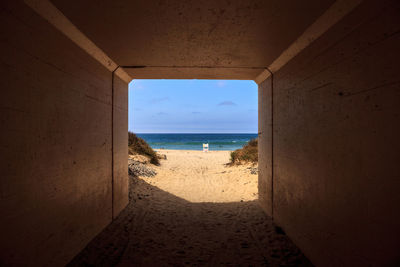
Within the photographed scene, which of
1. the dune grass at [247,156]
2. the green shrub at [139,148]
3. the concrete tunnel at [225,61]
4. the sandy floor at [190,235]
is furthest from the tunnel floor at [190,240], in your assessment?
the green shrub at [139,148]

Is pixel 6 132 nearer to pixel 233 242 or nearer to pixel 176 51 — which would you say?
pixel 176 51

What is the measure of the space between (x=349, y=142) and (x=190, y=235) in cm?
303

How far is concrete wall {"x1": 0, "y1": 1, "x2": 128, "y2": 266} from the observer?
1798 millimetres

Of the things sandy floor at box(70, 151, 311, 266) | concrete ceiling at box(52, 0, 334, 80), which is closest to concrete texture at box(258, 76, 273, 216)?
sandy floor at box(70, 151, 311, 266)

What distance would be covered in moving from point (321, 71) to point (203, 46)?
183 centimetres

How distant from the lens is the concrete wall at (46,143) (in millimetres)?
1798

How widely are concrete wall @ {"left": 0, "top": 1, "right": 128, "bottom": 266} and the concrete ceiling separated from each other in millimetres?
495

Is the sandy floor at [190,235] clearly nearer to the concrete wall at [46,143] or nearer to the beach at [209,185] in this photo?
the beach at [209,185]

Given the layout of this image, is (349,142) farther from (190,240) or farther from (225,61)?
(190,240)

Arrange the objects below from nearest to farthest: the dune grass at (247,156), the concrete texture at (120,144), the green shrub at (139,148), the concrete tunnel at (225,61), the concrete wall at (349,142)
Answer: the concrete wall at (349,142), the concrete tunnel at (225,61), the concrete texture at (120,144), the dune grass at (247,156), the green shrub at (139,148)

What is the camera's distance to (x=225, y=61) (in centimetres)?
404

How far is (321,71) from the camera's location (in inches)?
100

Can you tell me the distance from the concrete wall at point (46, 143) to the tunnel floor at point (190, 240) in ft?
1.61

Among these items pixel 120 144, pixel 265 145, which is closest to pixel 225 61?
pixel 265 145
